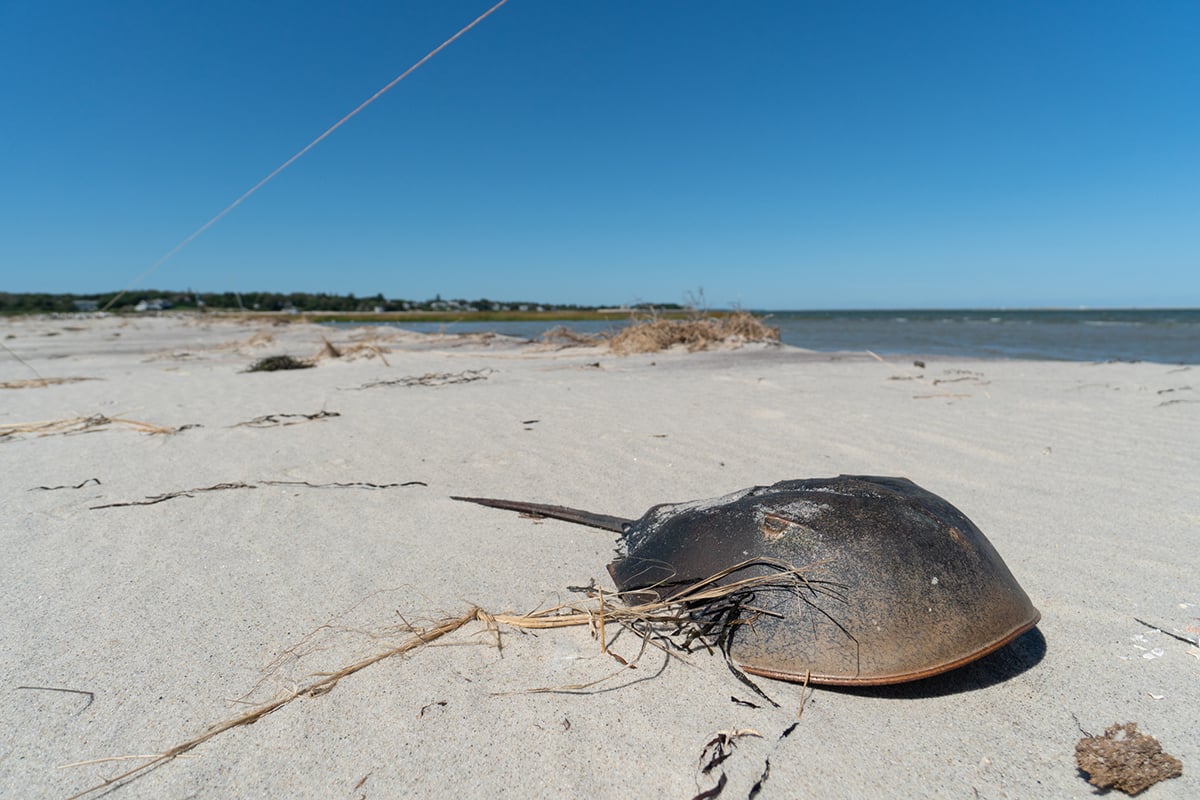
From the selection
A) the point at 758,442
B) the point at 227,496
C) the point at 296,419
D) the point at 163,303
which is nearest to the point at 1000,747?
the point at 758,442

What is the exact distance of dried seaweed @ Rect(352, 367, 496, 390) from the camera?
662cm

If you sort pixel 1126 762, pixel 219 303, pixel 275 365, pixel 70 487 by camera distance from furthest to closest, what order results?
pixel 219 303 → pixel 275 365 → pixel 70 487 → pixel 1126 762

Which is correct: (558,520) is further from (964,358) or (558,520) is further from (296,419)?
(964,358)

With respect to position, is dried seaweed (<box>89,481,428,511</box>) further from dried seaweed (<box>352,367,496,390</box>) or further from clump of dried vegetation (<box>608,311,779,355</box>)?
clump of dried vegetation (<box>608,311,779,355</box>)

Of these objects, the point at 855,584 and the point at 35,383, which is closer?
the point at 855,584

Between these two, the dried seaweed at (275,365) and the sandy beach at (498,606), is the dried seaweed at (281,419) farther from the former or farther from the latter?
the dried seaweed at (275,365)

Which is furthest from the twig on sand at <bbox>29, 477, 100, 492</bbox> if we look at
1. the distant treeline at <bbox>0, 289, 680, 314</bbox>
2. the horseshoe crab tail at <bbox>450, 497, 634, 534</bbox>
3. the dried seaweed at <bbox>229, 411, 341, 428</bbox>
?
the distant treeline at <bbox>0, 289, 680, 314</bbox>

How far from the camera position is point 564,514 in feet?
8.58

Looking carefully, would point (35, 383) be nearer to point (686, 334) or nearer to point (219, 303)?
point (686, 334)

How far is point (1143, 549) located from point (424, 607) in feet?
9.37

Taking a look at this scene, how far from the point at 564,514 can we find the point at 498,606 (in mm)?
643

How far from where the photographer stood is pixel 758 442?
4098 millimetres

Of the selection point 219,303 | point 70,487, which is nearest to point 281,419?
point 70,487

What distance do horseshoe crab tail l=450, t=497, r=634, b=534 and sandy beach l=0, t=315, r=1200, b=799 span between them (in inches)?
2.4
